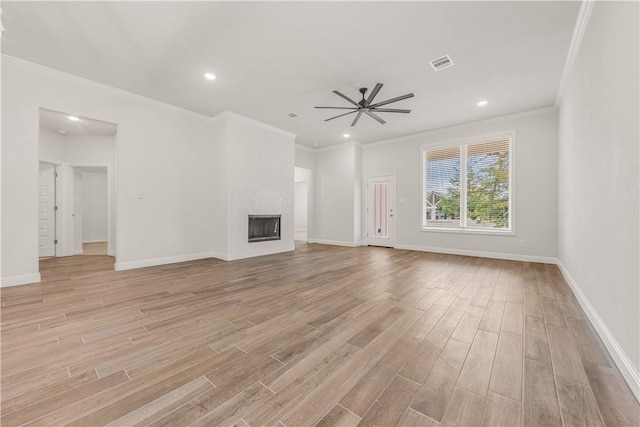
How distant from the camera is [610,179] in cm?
190

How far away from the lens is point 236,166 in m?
5.16

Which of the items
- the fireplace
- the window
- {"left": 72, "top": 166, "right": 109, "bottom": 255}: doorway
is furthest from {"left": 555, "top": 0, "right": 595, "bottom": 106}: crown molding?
{"left": 72, "top": 166, "right": 109, "bottom": 255}: doorway

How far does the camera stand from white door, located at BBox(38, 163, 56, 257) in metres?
5.43

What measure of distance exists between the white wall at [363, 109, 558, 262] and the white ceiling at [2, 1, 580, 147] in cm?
78

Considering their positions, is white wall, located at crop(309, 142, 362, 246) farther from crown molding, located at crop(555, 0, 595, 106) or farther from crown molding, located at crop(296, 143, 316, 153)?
crown molding, located at crop(555, 0, 595, 106)

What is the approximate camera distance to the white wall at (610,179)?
4.93 ft

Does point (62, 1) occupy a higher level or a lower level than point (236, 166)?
higher

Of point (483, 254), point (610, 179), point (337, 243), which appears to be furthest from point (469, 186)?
point (610, 179)

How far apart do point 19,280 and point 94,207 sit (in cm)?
567

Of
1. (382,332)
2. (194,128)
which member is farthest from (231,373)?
(194,128)

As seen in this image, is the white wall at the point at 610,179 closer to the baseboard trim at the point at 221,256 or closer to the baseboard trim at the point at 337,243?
the baseboard trim at the point at 337,243

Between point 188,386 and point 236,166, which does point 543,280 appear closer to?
point 188,386

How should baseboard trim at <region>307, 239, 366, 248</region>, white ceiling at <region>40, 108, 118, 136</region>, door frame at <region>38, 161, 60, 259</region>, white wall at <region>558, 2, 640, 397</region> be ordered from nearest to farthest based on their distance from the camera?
white wall at <region>558, 2, 640, 397</region> < white ceiling at <region>40, 108, 118, 136</region> < door frame at <region>38, 161, 60, 259</region> < baseboard trim at <region>307, 239, 366, 248</region>

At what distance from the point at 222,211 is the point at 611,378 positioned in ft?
17.3
